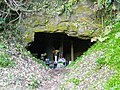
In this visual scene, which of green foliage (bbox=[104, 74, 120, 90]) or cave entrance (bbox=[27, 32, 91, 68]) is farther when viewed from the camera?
cave entrance (bbox=[27, 32, 91, 68])

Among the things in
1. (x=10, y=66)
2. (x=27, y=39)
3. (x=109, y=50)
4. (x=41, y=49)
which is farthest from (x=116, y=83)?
(x=41, y=49)

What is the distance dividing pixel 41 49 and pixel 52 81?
3.57 metres

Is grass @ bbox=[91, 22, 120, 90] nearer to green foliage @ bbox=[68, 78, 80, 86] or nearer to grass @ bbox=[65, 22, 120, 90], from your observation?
grass @ bbox=[65, 22, 120, 90]

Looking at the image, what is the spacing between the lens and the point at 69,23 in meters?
7.26

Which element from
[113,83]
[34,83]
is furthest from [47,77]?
[113,83]

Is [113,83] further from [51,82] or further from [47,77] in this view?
[47,77]

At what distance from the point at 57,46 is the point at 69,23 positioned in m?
2.28

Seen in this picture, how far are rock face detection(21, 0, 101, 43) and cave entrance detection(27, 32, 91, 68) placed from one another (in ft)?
5.09

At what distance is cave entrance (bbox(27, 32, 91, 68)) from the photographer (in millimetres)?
9195

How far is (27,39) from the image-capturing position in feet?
25.0

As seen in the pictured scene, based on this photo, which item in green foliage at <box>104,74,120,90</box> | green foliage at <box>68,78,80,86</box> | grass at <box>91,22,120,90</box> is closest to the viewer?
green foliage at <box>104,74,120,90</box>

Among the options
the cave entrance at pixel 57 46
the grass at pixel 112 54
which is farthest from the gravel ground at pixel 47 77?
the cave entrance at pixel 57 46

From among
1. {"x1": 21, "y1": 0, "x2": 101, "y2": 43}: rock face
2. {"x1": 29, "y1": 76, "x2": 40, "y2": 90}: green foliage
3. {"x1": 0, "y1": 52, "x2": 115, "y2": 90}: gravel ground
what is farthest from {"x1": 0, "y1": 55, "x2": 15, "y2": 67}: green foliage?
{"x1": 21, "y1": 0, "x2": 101, "y2": 43}: rock face

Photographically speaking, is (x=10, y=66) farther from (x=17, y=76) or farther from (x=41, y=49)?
(x=41, y=49)
